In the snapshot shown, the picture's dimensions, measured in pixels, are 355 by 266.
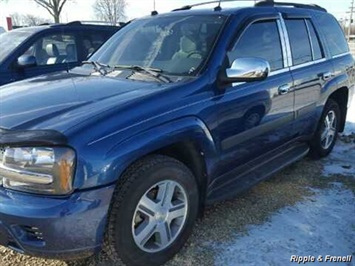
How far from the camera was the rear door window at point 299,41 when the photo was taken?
4.33 meters

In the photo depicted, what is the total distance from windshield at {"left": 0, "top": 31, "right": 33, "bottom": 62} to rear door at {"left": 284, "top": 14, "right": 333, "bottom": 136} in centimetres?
400

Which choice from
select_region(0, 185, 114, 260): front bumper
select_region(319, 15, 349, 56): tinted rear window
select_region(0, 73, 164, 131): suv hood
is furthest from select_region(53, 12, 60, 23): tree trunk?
select_region(0, 185, 114, 260): front bumper

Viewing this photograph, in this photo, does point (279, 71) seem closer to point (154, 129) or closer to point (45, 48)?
point (154, 129)

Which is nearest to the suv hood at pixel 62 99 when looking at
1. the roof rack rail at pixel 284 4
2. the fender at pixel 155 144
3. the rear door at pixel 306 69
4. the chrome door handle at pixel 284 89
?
the fender at pixel 155 144

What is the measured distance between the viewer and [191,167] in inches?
125

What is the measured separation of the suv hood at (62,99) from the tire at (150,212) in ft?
1.49

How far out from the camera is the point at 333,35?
5.24 metres

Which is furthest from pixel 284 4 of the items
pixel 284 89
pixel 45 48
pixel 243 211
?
pixel 45 48

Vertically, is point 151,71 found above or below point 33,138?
above

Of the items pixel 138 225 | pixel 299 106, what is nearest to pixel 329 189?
pixel 299 106

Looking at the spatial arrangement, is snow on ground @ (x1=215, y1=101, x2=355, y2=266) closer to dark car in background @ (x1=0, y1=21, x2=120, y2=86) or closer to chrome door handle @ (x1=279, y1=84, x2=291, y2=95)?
chrome door handle @ (x1=279, y1=84, x2=291, y2=95)

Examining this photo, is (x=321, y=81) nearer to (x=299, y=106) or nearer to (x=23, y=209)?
(x=299, y=106)

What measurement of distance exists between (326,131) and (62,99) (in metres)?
3.58

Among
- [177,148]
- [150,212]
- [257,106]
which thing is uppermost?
[257,106]
